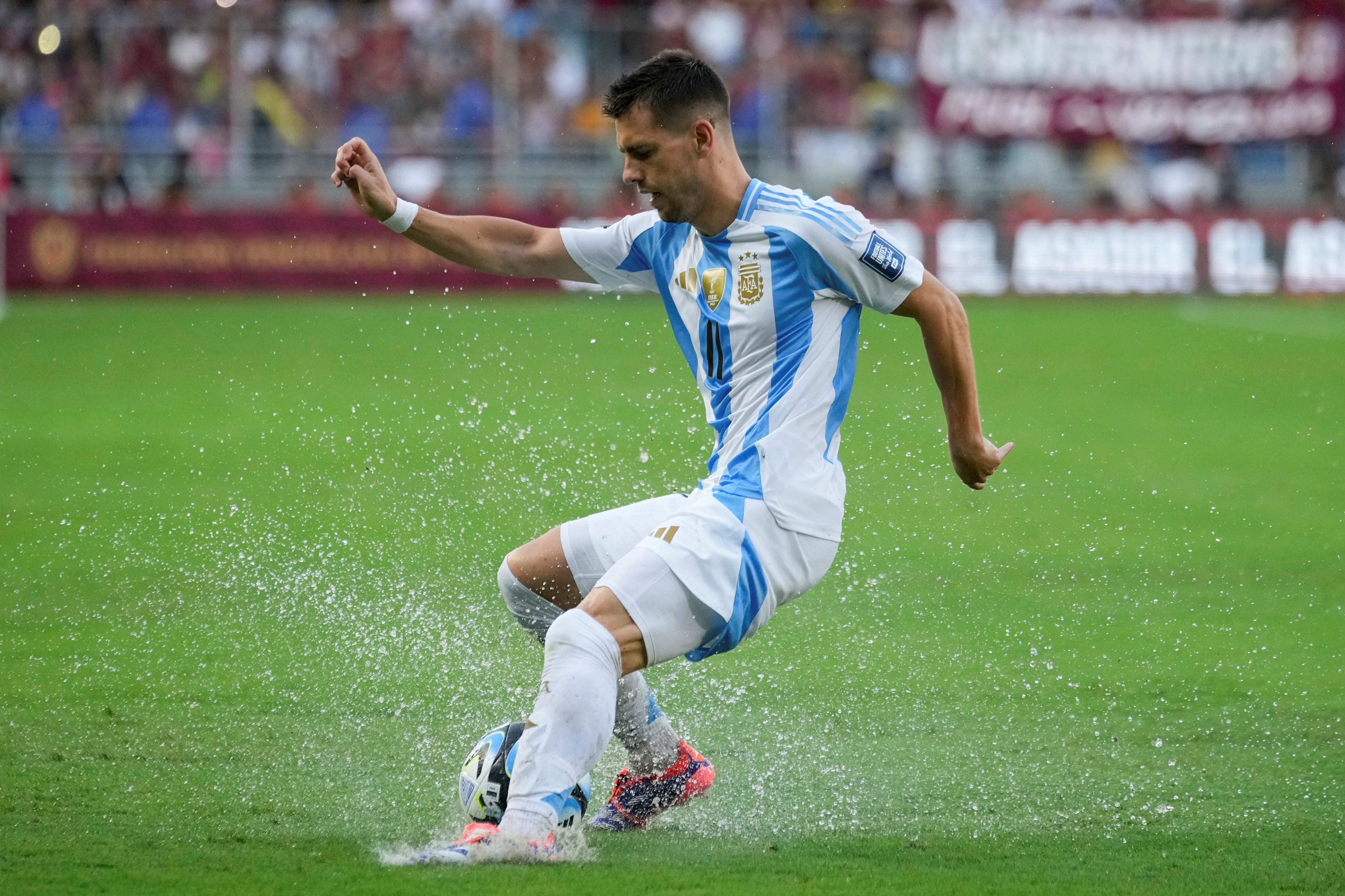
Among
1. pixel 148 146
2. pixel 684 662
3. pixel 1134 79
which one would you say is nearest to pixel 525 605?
pixel 684 662

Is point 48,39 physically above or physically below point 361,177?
above

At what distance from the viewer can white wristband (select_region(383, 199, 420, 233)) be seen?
16.0 feet

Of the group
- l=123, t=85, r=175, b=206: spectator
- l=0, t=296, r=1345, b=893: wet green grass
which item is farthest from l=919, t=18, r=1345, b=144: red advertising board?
l=123, t=85, r=175, b=206: spectator

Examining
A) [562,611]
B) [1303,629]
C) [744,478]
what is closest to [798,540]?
[744,478]

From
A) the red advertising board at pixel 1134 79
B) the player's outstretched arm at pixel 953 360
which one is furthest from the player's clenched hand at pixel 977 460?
the red advertising board at pixel 1134 79

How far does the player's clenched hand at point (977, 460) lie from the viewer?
4.42m

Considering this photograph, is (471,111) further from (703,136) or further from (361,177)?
(703,136)

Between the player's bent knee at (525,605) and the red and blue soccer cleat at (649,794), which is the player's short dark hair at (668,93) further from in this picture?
the red and blue soccer cleat at (649,794)

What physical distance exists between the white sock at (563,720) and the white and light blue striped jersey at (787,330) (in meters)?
0.57

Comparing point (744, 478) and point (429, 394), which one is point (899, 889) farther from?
point (429, 394)

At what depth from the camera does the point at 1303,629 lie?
693 centimetres

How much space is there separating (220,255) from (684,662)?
1533 centimetres

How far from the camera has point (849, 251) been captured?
4273mm

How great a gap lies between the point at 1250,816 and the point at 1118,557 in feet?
12.4
